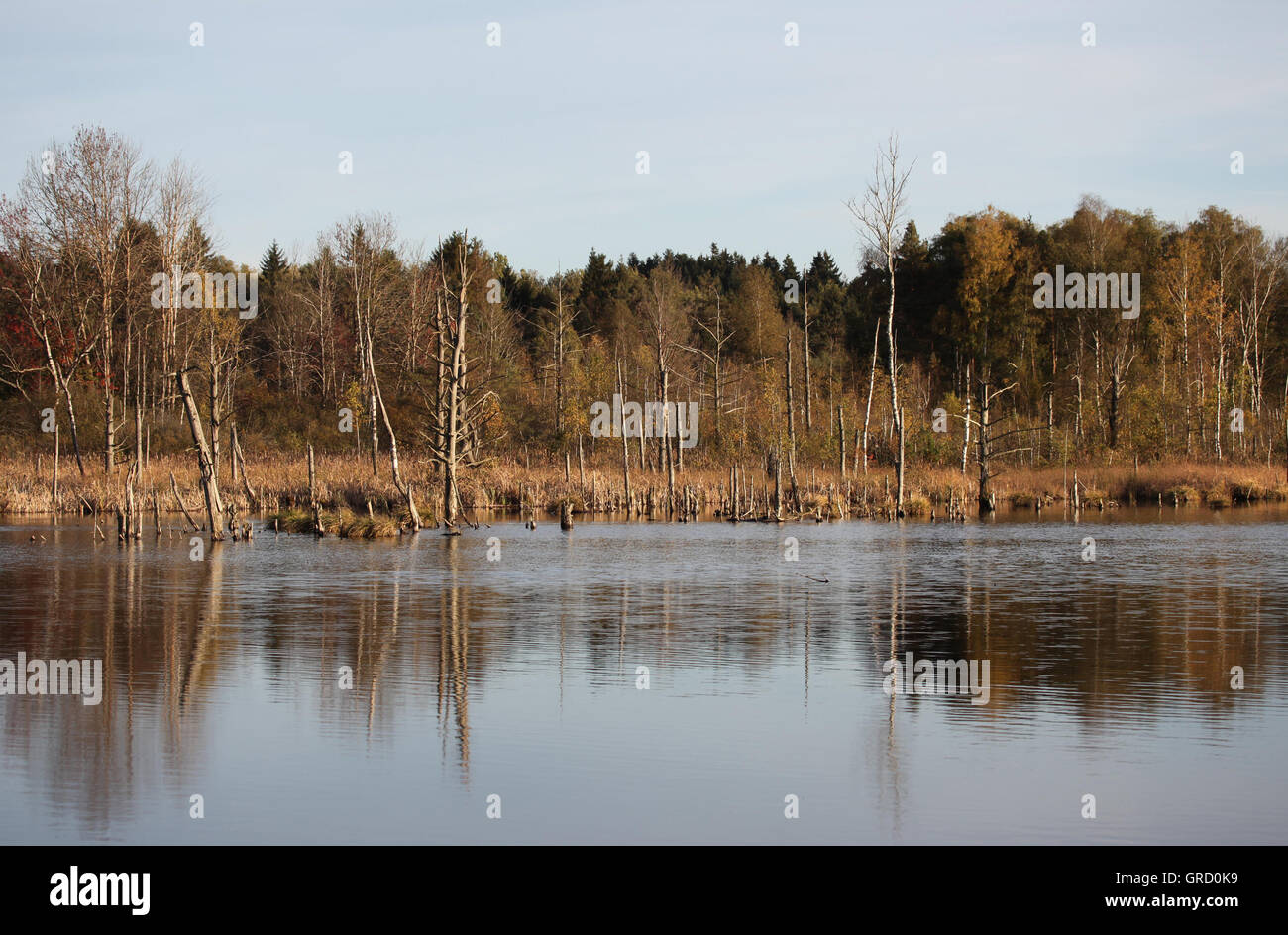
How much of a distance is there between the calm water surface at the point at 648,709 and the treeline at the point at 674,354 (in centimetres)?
1650

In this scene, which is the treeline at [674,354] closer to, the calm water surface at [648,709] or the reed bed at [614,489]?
the reed bed at [614,489]

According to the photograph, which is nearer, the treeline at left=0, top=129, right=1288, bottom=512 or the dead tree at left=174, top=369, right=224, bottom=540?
the dead tree at left=174, top=369, right=224, bottom=540

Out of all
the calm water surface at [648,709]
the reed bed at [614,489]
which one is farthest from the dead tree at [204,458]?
the calm water surface at [648,709]

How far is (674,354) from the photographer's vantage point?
6419cm

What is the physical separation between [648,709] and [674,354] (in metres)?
53.0

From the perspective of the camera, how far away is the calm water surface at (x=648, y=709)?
8.48m

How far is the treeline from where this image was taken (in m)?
48.2

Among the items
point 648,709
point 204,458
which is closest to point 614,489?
point 204,458

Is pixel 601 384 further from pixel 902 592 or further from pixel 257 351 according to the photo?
pixel 902 592

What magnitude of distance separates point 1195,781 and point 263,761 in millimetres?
7071

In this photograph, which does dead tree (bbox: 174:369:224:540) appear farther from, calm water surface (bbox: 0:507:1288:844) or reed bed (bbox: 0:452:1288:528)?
calm water surface (bbox: 0:507:1288:844)

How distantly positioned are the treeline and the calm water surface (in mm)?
16498

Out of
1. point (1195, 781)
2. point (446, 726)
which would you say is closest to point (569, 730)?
point (446, 726)

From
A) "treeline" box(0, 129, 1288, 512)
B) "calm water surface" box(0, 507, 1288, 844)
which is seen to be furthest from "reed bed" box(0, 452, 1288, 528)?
"calm water surface" box(0, 507, 1288, 844)
